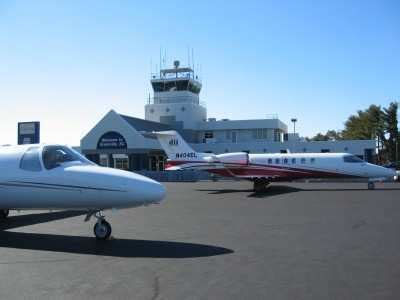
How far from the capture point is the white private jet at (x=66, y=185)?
399 inches

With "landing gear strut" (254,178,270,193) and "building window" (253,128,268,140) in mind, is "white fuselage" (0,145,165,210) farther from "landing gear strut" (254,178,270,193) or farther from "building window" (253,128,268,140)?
"building window" (253,128,268,140)

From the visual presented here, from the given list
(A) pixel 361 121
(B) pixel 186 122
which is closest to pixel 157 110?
(B) pixel 186 122

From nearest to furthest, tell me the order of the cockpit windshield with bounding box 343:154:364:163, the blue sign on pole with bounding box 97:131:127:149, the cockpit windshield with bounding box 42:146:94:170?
the cockpit windshield with bounding box 42:146:94:170 < the cockpit windshield with bounding box 343:154:364:163 < the blue sign on pole with bounding box 97:131:127:149

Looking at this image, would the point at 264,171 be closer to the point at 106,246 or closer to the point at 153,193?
the point at 153,193

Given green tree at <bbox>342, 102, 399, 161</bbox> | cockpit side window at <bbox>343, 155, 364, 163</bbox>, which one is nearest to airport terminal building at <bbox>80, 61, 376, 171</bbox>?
green tree at <bbox>342, 102, 399, 161</bbox>

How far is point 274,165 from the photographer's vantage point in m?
32.1


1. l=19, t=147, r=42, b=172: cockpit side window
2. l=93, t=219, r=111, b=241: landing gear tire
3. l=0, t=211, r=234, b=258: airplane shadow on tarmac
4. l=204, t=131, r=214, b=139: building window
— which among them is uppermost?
l=204, t=131, r=214, b=139: building window

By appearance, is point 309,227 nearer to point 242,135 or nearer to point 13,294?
point 13,294

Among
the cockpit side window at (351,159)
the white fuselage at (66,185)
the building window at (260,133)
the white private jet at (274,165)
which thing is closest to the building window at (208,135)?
the building window at (260,133)

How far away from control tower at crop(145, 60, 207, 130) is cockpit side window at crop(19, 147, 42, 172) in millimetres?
57971

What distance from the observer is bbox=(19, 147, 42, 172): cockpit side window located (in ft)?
36.1

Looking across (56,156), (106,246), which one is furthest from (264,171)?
(106,246)

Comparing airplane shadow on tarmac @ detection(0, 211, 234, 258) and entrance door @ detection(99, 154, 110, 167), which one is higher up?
entrance door @ detection(99, 154, 110, 167)

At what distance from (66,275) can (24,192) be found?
440cm
